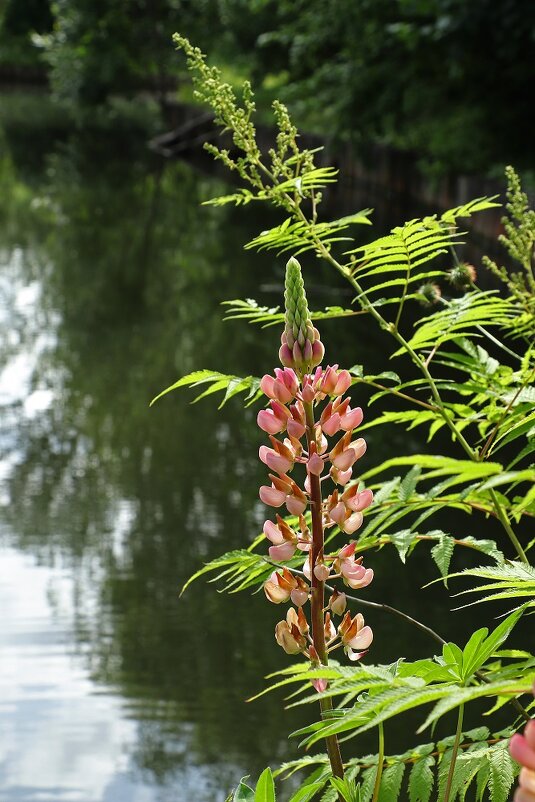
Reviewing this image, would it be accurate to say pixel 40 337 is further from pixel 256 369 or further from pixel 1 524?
pixel 1 524

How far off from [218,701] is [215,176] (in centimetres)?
1789

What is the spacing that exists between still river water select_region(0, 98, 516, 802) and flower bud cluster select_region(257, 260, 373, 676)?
2.42 metres

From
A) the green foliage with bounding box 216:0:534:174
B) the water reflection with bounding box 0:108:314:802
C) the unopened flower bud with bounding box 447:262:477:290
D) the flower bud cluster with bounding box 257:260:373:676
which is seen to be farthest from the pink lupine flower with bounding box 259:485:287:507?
the green foliage with bounding box 216:0:534:174

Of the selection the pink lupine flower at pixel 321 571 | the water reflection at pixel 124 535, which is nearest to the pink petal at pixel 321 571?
the pink lupine flower at pixel 321 571

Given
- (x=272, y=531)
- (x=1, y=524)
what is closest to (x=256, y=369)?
(x=1, y=524)

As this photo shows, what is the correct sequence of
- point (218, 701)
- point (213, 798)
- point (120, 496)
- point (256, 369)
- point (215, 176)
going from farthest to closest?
point (215, 176) < point (256, 369) < point (120, 496) < point (218, 701) < point (213, 798)

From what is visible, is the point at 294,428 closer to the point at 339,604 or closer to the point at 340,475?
the point at 340,475

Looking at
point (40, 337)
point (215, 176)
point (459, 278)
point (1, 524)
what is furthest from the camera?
point (215, 176)

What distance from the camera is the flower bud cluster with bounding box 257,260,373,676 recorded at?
1398mm

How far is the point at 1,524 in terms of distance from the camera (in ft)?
19.2

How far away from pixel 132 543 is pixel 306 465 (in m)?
4.27

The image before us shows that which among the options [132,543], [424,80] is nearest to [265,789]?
[132,543]

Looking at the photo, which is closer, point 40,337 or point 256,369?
point 256,369

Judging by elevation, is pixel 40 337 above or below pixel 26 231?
below
